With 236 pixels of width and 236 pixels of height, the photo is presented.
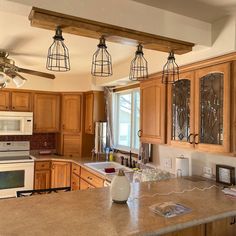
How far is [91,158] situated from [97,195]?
8.60ft

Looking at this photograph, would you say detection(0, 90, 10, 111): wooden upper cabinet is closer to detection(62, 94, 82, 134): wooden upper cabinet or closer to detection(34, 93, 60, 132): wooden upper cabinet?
detection(34, 93, 60, 132): wooden upper cabinet

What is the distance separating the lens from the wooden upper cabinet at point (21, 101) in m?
4.42

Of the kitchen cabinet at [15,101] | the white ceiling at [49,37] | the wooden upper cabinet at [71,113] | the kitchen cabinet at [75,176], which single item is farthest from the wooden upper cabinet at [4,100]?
the kitchen cabinet at [75,176]

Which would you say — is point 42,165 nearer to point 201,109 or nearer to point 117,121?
point 117,121

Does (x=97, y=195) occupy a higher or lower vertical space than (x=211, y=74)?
lower

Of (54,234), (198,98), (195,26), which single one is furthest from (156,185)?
(195,26)

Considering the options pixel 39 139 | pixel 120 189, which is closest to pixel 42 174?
pixel 39 139

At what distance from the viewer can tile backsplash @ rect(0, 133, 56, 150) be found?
4.73m

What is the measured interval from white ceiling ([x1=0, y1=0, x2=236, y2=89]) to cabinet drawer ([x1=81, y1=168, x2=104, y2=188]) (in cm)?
155

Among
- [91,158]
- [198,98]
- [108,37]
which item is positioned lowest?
[91,158]

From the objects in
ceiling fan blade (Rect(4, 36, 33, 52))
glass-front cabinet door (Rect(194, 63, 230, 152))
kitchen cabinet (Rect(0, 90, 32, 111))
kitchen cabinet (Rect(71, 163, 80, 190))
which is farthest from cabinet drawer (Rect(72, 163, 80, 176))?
glass-front cabinet door (Rect(194, 63, 230, 152))

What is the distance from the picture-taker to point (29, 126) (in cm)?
443

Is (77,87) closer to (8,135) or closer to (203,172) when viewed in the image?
(8,135)

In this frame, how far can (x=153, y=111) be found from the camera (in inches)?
108
